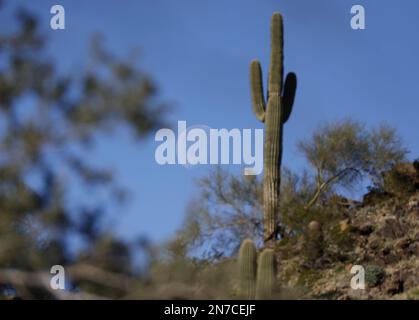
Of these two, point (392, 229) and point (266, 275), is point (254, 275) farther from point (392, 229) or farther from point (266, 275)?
point (392, 229)

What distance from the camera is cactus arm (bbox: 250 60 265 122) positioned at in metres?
18.0

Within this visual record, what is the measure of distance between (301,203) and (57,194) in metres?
16.2

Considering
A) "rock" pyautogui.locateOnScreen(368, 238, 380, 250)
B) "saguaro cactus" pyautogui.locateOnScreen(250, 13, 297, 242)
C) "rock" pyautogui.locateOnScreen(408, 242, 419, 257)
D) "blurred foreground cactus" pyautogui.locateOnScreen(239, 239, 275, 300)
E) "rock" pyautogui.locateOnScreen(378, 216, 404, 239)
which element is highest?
"saguaro cactus" pyautogui.locateOnScreen(250, 13, 297, 242)

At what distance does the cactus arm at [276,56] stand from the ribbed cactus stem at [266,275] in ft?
19.9

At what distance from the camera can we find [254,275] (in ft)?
41.3

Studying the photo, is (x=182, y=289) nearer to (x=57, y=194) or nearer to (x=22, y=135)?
(x=57, y=194)

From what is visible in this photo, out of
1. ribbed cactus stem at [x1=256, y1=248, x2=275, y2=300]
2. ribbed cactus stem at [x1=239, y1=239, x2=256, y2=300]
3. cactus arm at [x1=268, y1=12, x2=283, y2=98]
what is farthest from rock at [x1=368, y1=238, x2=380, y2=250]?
ribbed cactus stem at [x1=256, y1=248, x2=275, y2=300]

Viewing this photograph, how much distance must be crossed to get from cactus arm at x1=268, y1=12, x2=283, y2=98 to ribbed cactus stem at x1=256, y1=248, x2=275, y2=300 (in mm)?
6074

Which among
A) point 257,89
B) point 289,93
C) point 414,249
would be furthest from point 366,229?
point 257,89

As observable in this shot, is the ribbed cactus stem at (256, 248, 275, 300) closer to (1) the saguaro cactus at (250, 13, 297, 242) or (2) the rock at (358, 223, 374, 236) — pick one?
(1) the saguaro cactus at (250, 13, 297, 242)

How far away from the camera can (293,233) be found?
19.5 meters

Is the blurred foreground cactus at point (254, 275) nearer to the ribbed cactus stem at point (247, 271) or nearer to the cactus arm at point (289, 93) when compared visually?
the ribbed cactus stem at point (247, 271)

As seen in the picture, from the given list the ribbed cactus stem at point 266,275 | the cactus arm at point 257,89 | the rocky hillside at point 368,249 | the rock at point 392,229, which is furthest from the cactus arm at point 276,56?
the ribbed cactus stem at point 266,275

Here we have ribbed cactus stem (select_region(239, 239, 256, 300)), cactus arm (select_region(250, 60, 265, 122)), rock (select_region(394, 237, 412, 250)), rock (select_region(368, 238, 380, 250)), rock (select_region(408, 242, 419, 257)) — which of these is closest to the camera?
ribbed cactus stem (select_region(239, 239, 256, 300))
